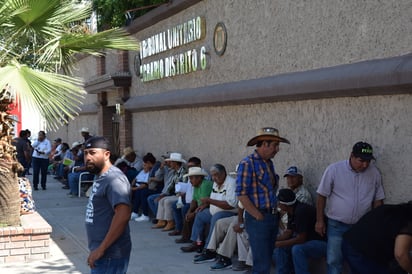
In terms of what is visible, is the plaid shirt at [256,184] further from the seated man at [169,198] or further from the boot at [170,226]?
the boot at [170,226]

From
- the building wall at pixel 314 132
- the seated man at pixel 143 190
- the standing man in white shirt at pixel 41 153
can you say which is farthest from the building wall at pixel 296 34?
the standing man in white shirt at pixel 41 153

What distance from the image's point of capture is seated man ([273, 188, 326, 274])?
6793 mm

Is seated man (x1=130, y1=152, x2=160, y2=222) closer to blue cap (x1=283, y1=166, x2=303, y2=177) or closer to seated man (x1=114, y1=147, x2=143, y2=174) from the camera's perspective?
seated man (x1=114, y1=147, x2=143, y2=174)

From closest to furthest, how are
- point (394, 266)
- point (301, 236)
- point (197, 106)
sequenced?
point (394, 266) < point (301, 236) < point (197, 106)

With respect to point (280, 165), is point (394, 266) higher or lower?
lower

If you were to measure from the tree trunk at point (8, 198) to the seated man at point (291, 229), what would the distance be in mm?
3809

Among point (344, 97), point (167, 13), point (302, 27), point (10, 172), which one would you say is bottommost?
point (10, 172)

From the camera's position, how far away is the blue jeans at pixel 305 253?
6582 mm

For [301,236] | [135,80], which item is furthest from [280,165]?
[135,80]

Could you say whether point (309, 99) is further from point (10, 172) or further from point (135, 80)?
point (135, 80)

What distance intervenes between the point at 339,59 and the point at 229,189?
256cm

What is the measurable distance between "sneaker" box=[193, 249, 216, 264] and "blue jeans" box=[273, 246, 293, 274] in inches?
62.3

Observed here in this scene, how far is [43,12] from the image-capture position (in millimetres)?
8430

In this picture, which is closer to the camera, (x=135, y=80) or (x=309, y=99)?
(x=309, y=99)
